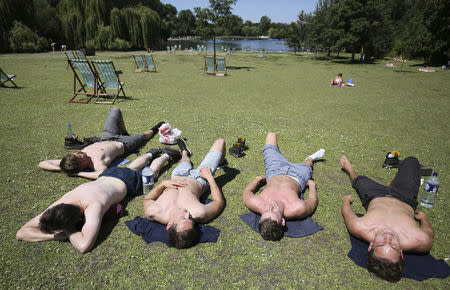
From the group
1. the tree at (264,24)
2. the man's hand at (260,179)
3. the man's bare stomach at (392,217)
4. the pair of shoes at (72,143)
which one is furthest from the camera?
the tree at (264,24)

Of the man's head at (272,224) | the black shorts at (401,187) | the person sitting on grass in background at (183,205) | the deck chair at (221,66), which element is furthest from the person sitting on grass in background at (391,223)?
the deck chair at (221,66)

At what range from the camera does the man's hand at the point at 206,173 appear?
12.8 ft

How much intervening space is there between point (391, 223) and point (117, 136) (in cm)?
521

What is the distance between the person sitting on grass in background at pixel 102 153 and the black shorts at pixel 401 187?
4.40 meters

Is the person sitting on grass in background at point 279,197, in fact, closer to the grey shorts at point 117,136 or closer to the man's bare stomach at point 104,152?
A: the man's bare stomach at point 104,152

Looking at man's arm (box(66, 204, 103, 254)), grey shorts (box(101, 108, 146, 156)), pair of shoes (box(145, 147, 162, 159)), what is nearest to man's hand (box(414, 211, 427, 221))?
man's arm (box(66, 204, 103, 254))

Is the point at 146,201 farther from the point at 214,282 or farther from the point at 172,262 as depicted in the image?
the point at 214,282

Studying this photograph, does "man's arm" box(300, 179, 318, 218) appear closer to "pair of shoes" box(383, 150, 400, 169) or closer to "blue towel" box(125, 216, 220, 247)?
"blue towel" box(125, 216, 220, 247)

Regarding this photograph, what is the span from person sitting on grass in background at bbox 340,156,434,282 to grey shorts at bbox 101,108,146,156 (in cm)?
437

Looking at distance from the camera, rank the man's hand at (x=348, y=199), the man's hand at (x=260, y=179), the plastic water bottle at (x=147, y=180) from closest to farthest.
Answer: the man's hand at (x=348, y=199) → the plastic water bottle at (x=147, y=180) → the man's hand at (x=260, y=179)

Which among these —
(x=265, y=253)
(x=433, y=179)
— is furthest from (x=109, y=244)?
(x=433, y=179)

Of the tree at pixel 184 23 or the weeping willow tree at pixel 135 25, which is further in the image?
the tree at pixel 184 23

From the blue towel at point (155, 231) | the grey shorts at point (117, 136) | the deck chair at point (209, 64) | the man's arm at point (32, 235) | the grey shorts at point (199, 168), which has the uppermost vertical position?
the deck chair at point (209, 64)

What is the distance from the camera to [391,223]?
297 centimetres
